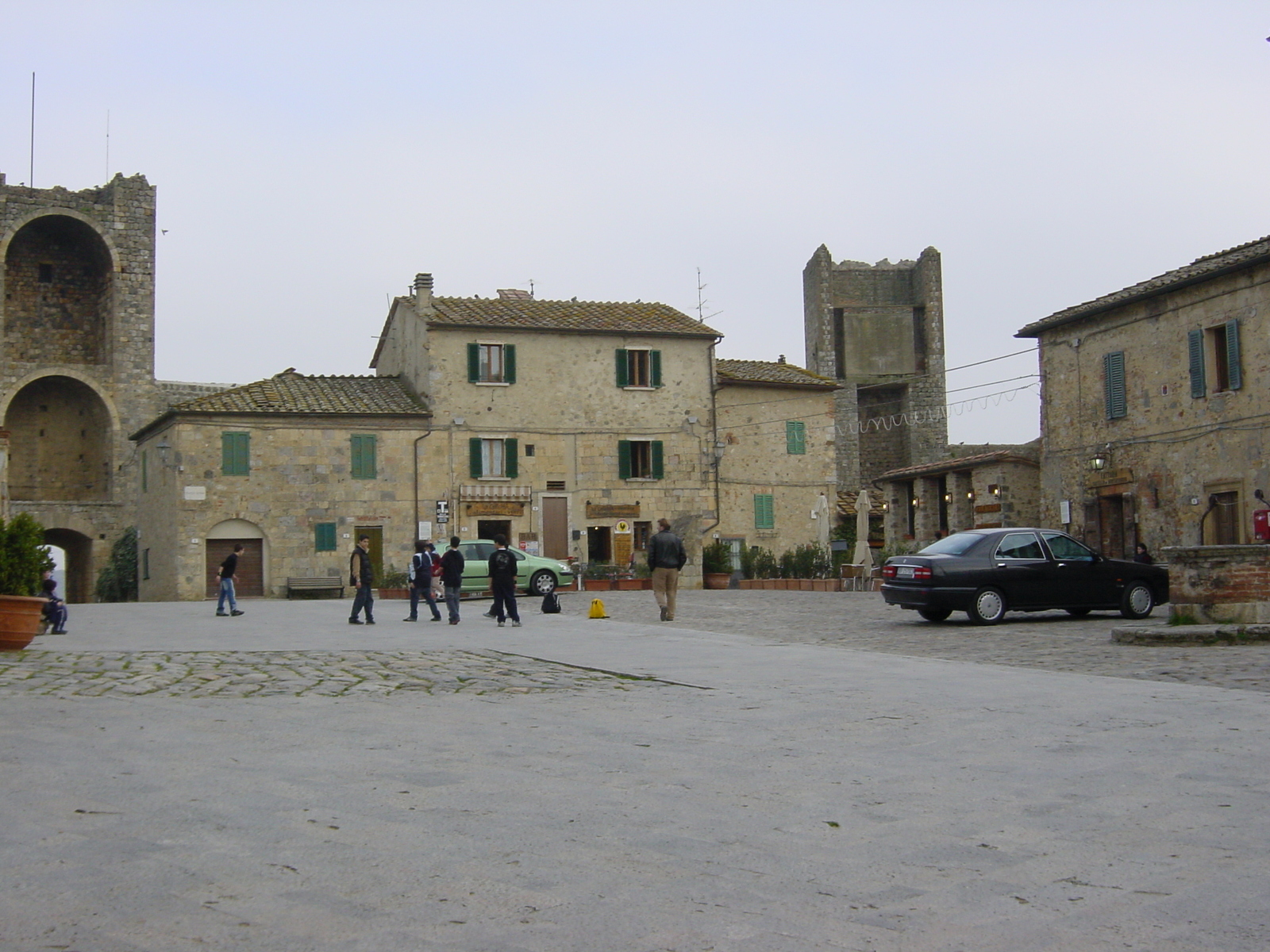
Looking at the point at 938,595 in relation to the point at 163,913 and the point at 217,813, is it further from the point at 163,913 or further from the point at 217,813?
the point at 163,913

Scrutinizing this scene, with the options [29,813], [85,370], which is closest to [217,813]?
[29,813]

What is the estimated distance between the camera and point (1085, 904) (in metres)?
4.33

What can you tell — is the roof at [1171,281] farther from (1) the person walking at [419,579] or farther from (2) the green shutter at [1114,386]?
(1) the person walking at [419,579]

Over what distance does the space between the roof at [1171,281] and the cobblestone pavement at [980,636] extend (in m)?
8.45

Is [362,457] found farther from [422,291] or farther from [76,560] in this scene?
[76,560]

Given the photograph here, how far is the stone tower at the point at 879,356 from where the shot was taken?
58469mm

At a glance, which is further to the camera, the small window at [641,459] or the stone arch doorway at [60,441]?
the stone arch doorway at [60,441]

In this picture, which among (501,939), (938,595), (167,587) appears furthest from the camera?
(167,587)

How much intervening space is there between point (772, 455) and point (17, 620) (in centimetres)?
3076

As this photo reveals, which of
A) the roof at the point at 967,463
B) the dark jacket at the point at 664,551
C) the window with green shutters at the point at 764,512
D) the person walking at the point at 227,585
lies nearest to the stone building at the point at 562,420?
the window with green shutters at the point at 764,512

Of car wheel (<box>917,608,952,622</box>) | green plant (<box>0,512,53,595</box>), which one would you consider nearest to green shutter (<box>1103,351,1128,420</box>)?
car wheel (<box>917,608,952,622</box>)

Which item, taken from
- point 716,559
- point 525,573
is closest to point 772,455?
point 716,559

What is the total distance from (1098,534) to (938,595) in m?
13.4

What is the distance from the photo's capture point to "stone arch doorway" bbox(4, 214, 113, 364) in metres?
52.2
